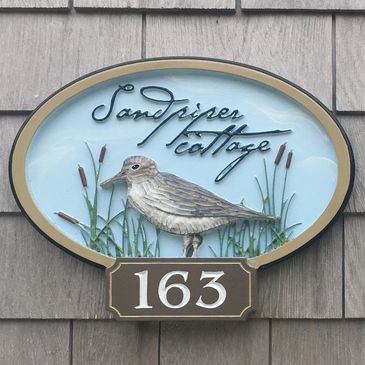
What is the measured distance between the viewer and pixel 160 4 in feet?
6.11

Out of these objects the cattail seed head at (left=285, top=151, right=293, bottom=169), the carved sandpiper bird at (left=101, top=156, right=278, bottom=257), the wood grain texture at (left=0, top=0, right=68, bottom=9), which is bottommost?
the carved sandpiper bird at (left=101, top=156, right=278, bottom=257)

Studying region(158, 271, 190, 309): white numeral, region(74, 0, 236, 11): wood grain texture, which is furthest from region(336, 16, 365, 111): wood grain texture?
region(158, 271, 190, 309): white numeral

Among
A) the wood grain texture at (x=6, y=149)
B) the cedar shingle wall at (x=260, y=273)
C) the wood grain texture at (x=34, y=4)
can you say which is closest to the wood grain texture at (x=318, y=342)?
the cedar shingle wall at (x=260, y=273)

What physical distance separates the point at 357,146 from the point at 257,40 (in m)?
0.33

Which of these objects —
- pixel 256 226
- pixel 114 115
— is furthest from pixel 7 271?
pixel 256 226

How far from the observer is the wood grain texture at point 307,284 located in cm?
178

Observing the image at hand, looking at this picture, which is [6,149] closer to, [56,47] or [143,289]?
[56,47]

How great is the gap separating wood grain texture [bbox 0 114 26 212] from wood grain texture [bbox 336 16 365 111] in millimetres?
721

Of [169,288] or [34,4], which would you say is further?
[34,4]

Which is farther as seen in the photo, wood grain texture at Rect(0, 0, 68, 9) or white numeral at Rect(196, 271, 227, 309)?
wood grain texture at Rect(0, 0, 68, 9)

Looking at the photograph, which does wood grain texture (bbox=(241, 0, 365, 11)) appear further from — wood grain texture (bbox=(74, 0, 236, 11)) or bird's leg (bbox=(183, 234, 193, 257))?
bird's leg (bbox=(183, 234, 193, 257))

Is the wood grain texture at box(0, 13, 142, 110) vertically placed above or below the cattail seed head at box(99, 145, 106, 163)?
above

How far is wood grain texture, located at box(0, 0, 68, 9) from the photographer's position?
187cm

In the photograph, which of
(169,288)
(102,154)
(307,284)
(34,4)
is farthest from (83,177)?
(307,284)
